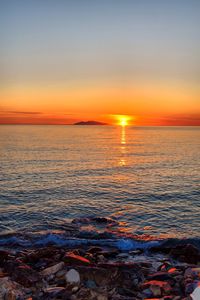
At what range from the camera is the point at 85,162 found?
182 feet

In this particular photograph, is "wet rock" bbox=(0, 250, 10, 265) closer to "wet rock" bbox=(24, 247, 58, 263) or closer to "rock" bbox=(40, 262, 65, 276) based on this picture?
"wet rock" bbox=(24, 247, 58, 263)

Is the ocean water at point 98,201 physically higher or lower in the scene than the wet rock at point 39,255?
lower

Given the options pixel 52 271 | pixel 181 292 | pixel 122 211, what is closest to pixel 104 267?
pixel 52 271

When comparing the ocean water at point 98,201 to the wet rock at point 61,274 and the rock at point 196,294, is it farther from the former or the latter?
the rock at point 196,294

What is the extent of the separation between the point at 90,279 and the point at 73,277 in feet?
2.18

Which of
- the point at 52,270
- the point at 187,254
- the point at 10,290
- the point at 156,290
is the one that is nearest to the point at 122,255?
the point at 187,254

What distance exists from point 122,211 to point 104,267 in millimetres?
13380

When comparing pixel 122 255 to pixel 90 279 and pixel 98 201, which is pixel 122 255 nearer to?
pixel 90 279

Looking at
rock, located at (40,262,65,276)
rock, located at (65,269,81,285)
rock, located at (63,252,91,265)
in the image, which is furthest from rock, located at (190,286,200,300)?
rock, located at (40,262,65,276)

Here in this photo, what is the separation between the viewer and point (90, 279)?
35.6 ft

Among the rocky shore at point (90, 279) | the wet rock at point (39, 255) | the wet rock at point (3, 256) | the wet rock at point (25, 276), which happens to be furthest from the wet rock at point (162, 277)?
the wet rock at point (3, 256)

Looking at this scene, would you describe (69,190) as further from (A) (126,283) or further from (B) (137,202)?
(A) (126,283)

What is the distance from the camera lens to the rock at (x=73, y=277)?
10661 mm

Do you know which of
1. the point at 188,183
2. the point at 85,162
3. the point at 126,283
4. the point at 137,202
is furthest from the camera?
the point at 85,162
